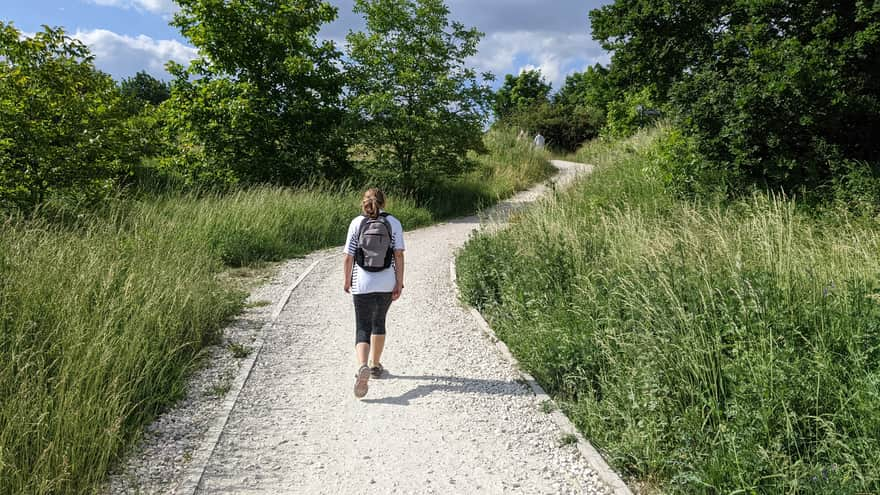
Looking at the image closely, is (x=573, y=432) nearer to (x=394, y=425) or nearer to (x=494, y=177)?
(x=394, y=425)

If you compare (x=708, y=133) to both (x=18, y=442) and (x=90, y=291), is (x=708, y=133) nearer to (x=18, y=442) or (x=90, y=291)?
(x=90, y=291)

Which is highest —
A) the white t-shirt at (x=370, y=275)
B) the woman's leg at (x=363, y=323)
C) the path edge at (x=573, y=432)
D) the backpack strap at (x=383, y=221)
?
the backpack strap at (x=383, y=221)

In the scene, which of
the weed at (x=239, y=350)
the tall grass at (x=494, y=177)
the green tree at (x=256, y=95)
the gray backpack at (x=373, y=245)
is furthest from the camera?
the tall grass at (x=494, y=177)

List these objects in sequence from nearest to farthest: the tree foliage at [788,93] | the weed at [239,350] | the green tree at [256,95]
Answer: the weed at [239,350] < the tree foliage at [788,93] < the green tree at [256,95]

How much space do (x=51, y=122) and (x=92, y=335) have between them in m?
6.86

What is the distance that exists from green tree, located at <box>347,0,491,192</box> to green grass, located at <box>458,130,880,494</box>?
10.0 meters

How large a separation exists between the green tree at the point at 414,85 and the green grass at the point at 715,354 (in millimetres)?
10044

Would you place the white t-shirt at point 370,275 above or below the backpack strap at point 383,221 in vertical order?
below

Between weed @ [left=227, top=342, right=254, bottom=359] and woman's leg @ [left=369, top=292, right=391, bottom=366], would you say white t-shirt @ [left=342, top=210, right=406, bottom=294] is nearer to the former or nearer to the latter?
woman's leg @ [left=369, top=292, right=391, bottom=366]

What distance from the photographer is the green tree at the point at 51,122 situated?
895 centimetres

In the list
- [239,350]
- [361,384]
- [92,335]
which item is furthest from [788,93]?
[92,335]

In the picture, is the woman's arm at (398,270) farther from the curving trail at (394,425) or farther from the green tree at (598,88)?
the green tree at (598,88)

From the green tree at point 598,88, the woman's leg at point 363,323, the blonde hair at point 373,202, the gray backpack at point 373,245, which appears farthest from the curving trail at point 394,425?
the green tree at point 598,88

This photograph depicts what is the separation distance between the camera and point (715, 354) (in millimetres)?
3961
